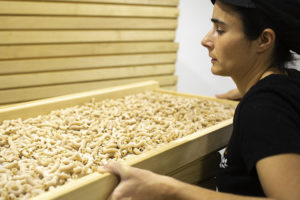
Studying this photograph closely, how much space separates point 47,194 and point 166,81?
353 cm

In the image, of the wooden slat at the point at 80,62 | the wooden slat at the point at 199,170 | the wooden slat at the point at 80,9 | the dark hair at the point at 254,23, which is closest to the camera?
the dark hair at the point at 254,23

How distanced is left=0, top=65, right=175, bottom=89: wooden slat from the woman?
6.96ft

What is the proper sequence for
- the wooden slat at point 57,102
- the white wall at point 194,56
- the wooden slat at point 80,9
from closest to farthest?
the wooden slat at point 57,102 < the wooden slat at point 80,9 < the white wall at point 194,56

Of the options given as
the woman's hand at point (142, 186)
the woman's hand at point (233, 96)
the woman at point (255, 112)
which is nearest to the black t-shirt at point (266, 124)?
the woman at point (255, 112)

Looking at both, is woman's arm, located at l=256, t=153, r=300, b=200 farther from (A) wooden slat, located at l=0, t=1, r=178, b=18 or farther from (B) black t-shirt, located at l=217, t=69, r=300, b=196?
(A) wooden slat, located at l=0, t=1, r=178, b=18

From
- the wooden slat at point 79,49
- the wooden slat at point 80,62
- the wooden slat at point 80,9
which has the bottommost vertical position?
the wooden slat at point 80,62

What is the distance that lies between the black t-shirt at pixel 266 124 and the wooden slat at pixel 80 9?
2.43 metres

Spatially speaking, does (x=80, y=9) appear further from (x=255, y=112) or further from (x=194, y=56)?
(x=255, y=112)

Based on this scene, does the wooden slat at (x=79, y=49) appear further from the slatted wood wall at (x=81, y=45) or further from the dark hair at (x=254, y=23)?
the dark hair at (x=254, y=23)

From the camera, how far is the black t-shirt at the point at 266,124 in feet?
3.26

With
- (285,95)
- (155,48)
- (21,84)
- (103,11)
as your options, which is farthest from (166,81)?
(285,95)

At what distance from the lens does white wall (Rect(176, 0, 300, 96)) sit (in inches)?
153

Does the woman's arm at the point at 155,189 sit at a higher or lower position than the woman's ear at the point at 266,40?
lower

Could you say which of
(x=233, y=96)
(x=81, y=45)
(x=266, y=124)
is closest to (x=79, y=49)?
(x=81, y=45)
